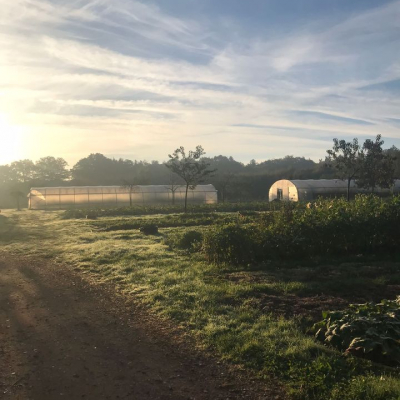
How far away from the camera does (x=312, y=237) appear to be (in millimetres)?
10031

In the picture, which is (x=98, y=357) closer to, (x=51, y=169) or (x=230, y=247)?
(x=230, y=247)

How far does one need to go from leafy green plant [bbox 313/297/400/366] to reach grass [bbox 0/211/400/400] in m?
0.18

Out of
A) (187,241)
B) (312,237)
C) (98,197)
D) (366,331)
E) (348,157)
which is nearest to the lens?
(366,331)

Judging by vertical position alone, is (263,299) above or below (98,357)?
above

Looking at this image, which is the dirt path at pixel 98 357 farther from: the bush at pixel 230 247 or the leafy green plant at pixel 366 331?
the bush at pixel 230 247

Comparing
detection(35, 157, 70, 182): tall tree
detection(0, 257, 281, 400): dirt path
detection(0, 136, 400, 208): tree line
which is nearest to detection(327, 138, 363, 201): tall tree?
detection(0, 136, 400, 208): tree line

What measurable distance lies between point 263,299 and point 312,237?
388cm

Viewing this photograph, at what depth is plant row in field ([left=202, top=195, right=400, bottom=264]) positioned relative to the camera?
966cm

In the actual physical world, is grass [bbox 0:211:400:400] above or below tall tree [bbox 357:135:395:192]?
below

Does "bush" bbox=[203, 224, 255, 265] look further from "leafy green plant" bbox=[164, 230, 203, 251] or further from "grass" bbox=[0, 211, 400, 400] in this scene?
"leafy green plant" bbox=[164, 230, 203, 251]

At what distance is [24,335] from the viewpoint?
18.0ft

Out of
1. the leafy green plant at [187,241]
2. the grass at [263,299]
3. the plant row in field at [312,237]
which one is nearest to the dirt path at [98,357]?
the grass at [263,299]

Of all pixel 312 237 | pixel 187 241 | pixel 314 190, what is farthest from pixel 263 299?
pixel 314 190

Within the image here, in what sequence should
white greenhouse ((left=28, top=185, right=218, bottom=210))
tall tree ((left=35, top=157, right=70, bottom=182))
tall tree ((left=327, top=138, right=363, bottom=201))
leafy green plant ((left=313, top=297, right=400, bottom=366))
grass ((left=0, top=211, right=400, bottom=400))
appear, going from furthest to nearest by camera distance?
1. tall tree ((left=35, top=157, right=70, bottom=182))
2. white greenhouse ((left=28, top=185, right=218, bottom=210))
3. tall tree ((left=327, top=138, right=363, bottom=201))
4. leafy green plant ((left=313, top=297, right=400, bottom=366))
5. grass ((left=0, top=211, right=400, bottom=400))
